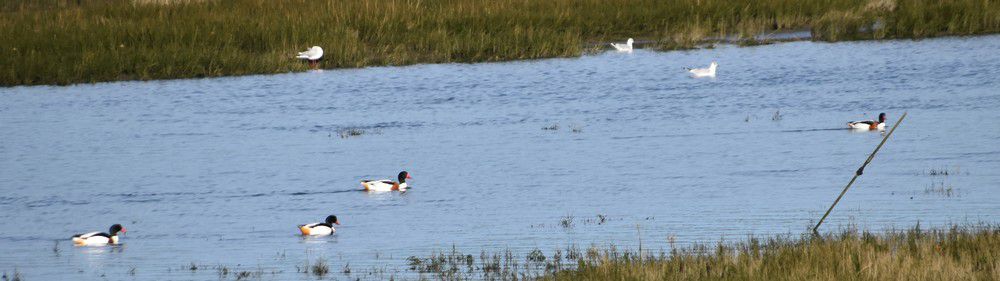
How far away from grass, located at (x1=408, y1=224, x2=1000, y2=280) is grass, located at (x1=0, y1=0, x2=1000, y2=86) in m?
19.3

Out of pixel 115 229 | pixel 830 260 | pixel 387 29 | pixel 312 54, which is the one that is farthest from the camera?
pixel 387 29

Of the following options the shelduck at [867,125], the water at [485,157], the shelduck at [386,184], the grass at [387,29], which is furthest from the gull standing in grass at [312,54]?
the shelduck at [386,184]

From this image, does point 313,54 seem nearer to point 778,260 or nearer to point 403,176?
point 403,176

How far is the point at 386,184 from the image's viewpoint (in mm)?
16141

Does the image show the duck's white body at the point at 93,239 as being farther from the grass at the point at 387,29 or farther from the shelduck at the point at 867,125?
the grass at the point at 387,29

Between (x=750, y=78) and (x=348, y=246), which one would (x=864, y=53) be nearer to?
(x=750, y=78)

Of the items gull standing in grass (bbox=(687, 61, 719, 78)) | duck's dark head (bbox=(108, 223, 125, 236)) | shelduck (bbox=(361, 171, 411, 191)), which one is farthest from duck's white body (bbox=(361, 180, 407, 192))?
gull standing in grass (bbox=(687, 61, 719, 78))

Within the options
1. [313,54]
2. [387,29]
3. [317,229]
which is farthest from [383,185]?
[387,29]

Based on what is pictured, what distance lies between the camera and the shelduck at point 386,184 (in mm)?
16172

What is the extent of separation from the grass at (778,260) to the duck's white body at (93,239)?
310cm

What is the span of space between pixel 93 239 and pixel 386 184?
3604 millimetres

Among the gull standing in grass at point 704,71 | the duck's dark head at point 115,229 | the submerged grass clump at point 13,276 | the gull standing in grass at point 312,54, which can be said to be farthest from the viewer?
the gull standing in grass at point 312,54

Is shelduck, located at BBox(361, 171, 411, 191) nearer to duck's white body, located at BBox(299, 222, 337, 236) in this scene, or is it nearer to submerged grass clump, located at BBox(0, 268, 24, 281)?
duck's white body, located at BBox(299, 222, 337, 236)

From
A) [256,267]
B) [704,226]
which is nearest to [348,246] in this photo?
[256,267]
